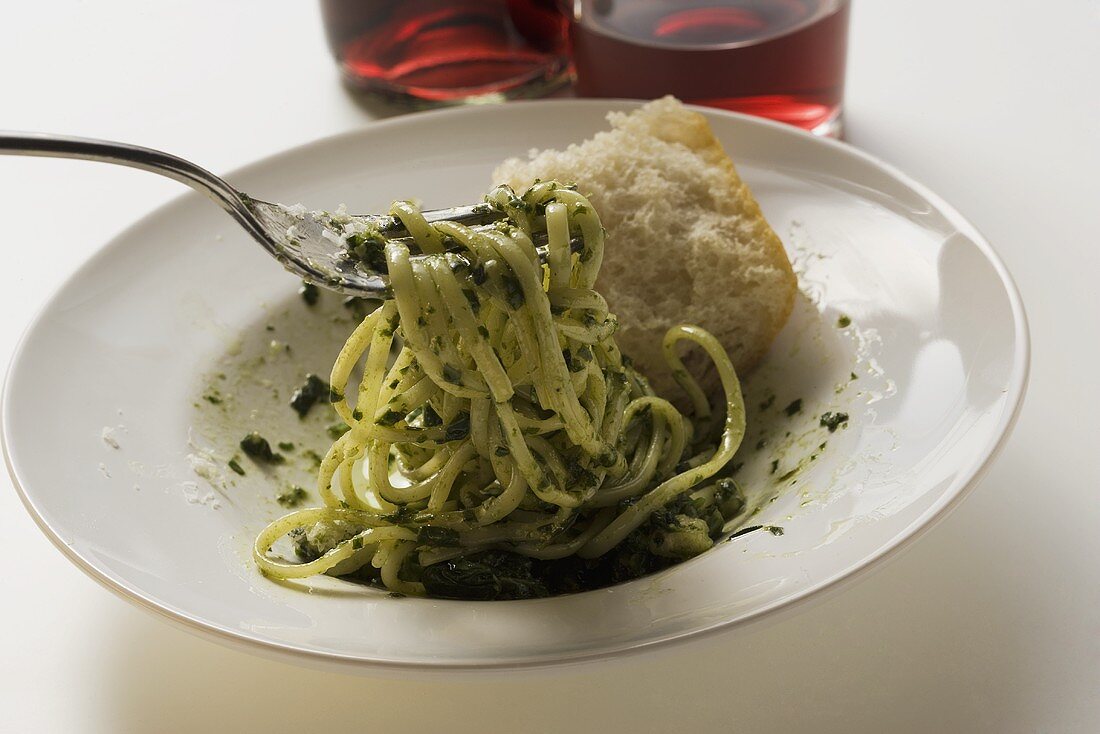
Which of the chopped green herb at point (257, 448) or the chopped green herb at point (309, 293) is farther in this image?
the chopped green herb at point (309, 293)

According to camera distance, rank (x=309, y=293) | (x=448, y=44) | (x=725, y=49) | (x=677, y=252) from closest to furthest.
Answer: (x=677, y=252)
(x=309, y=293)
(x=725, y=49)
(x=448, y=44)

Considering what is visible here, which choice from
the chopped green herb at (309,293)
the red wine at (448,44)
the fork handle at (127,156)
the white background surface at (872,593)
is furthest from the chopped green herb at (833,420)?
the red wine at (448,44)

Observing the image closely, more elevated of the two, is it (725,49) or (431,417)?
(725,49)

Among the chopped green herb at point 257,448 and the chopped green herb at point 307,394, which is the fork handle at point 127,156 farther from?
the chopped green herb at point 307,394

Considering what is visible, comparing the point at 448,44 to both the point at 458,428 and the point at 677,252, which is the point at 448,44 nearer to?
the point at 677,252

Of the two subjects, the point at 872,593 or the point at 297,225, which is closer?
the point at 297,225

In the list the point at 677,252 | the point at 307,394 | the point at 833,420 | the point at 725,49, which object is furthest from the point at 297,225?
the point at 725,49

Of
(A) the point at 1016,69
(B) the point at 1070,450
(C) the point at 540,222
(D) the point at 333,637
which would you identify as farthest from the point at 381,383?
(A) the point at 1016,69
